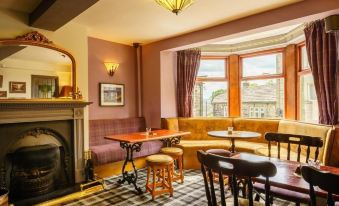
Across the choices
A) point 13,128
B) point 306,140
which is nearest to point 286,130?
point 306,140

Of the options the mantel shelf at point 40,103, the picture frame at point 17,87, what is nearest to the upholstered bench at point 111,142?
the mantel shelf at point 40,103

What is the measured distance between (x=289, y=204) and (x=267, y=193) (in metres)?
1.78

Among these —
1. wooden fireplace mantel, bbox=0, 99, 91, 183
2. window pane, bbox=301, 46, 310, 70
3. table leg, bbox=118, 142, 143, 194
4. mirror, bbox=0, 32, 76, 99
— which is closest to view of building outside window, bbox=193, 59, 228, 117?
window pane, bbox=301, 46, 310, 70

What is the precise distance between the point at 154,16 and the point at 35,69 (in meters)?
1.90

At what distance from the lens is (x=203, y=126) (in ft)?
16.3

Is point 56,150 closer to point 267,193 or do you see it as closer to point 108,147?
point 108,147

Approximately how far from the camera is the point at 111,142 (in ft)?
14.6

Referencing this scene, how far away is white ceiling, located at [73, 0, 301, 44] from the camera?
3115 millimetres

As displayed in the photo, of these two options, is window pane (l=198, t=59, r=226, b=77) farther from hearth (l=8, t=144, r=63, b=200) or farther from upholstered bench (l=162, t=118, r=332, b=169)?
hearth (l=8, t=144, r=63, b=200)

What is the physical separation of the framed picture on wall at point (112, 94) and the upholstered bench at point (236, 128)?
3.47 ft

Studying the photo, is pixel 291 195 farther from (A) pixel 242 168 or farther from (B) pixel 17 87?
(B) pixel 17 87

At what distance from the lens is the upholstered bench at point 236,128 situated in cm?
339

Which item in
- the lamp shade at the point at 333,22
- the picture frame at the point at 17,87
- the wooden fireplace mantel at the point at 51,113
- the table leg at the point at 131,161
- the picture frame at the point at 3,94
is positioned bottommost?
the table leg at the point at 131,161

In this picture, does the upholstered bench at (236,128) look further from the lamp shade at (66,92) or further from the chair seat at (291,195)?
the lamp shade at (66,92)
